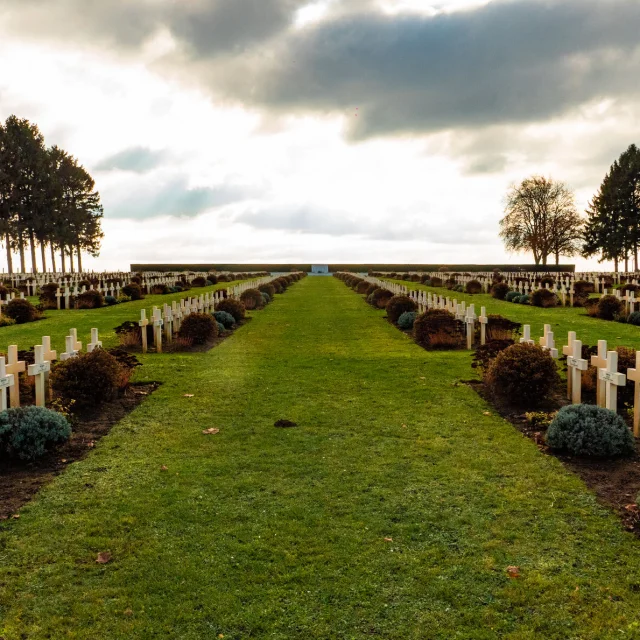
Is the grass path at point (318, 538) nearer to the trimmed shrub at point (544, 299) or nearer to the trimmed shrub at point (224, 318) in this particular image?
the trimmed shrub at point (224, 318)

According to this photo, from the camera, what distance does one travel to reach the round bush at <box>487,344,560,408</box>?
939 centimetres

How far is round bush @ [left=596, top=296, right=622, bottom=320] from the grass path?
51.7 feet

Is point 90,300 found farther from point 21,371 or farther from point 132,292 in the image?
point 21,371

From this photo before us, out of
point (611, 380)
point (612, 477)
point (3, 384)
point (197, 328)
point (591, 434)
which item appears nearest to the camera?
point (612, 477)

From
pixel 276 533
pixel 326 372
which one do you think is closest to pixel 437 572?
pixel 276 533

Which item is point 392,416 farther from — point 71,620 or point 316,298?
point 316,298

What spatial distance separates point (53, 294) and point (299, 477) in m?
26.4

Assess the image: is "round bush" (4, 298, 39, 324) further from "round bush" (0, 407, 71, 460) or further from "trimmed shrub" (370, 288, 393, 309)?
"round bush" (0, 407, 71, 460)

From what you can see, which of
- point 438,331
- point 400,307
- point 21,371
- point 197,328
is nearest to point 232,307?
point 400,307

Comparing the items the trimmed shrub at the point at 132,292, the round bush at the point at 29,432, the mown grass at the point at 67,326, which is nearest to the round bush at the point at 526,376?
the round bush at the point at 29,432

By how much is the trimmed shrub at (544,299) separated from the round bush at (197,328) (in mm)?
17073

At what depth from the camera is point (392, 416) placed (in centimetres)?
894

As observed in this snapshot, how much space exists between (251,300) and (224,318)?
319 inches

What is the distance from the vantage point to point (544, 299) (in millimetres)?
28734
